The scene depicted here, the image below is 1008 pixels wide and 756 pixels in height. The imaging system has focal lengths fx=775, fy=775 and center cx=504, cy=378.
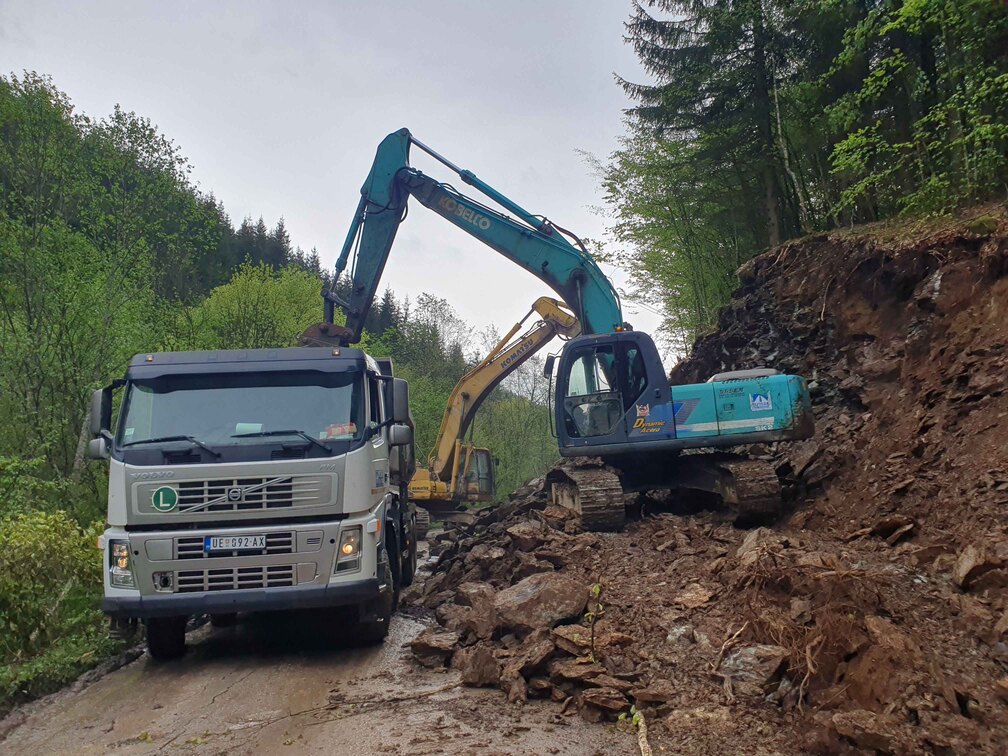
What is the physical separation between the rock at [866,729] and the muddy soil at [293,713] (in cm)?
121

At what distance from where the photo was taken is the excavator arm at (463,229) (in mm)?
12422

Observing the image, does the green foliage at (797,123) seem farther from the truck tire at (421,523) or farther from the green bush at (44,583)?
the green bush at (44,583)

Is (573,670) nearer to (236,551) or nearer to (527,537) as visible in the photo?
(236,551)

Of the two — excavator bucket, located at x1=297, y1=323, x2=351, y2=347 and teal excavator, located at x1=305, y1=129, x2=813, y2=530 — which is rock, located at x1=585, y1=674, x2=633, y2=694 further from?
excavator bucket, located at x1=297, y1=323, x2=351, y2=347

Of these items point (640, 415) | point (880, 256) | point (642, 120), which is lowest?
point (640, 415)

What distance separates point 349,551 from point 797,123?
502 inches

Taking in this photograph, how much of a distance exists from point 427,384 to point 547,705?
30850 millimetres

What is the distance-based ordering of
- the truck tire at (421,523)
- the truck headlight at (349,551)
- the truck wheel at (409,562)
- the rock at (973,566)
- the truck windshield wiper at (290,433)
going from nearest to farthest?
the rock at (973,566), the truck headlight at (349,551), the truck windshield wiper at (290,433), the truck wheel at (409,562), the truck tire at (421,523)

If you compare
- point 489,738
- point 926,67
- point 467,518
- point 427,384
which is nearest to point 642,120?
point 926,67

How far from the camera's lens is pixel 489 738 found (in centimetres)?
480

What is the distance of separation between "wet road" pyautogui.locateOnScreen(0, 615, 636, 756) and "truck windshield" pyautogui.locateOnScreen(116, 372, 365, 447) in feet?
6.58

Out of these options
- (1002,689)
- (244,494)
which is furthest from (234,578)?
(1002,689)

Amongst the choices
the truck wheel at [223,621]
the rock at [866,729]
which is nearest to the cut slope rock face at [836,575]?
the rock at [866,729]

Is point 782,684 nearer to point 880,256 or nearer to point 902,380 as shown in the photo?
point 902,380
